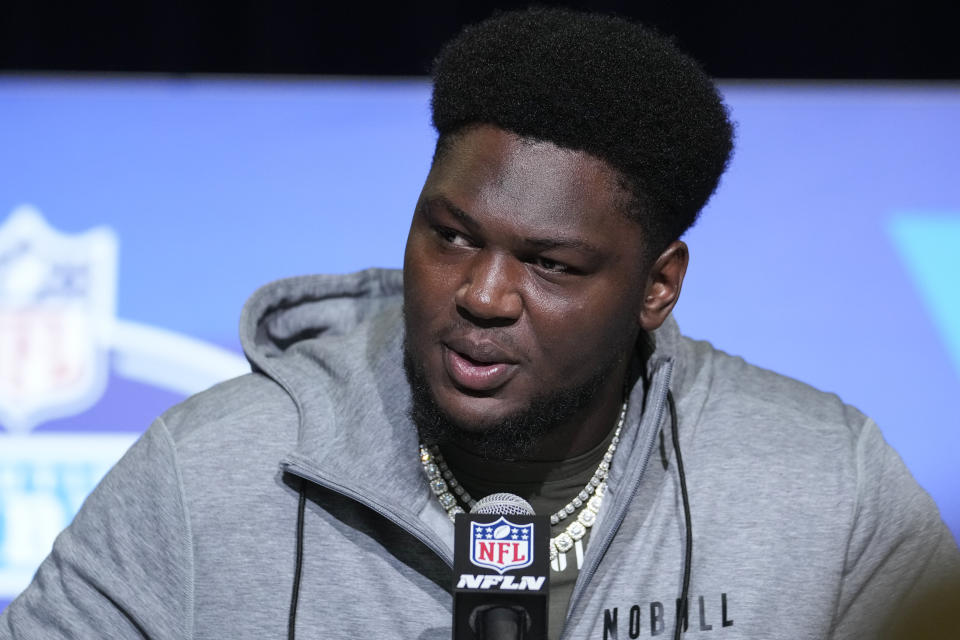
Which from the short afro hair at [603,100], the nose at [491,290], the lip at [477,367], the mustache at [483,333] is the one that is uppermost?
the short afro hair at [603,100]

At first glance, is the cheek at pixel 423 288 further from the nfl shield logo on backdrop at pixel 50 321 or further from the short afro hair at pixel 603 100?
the nfl shield logo on backdrop at pixel 50 321

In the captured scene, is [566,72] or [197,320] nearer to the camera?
[566,72]

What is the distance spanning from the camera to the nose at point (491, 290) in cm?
153

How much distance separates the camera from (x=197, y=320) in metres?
2.52

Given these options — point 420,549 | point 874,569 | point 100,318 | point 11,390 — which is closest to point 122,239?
point 100,318

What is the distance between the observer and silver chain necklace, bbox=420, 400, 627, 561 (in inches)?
67.4

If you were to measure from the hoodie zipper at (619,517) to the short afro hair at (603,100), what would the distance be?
233mm

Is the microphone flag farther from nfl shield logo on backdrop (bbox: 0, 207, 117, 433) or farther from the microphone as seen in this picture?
nfl shield logo on backdrop (bbox: 0, 207, 117, 433)

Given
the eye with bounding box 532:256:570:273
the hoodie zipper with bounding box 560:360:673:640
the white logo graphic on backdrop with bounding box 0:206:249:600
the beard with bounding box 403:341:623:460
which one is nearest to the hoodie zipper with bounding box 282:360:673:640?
the hoodie zipper with bounding box 560:360:673:640

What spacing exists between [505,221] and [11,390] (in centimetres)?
142

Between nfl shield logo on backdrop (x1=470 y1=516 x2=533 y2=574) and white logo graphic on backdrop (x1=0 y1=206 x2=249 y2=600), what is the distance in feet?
4.70

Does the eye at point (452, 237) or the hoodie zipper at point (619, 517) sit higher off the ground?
the eye at point (452, 237)

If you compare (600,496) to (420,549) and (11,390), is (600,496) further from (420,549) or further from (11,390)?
(11,390)

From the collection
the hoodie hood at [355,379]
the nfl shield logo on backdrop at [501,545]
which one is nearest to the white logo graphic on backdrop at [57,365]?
the hoodie hood at [355,379]
